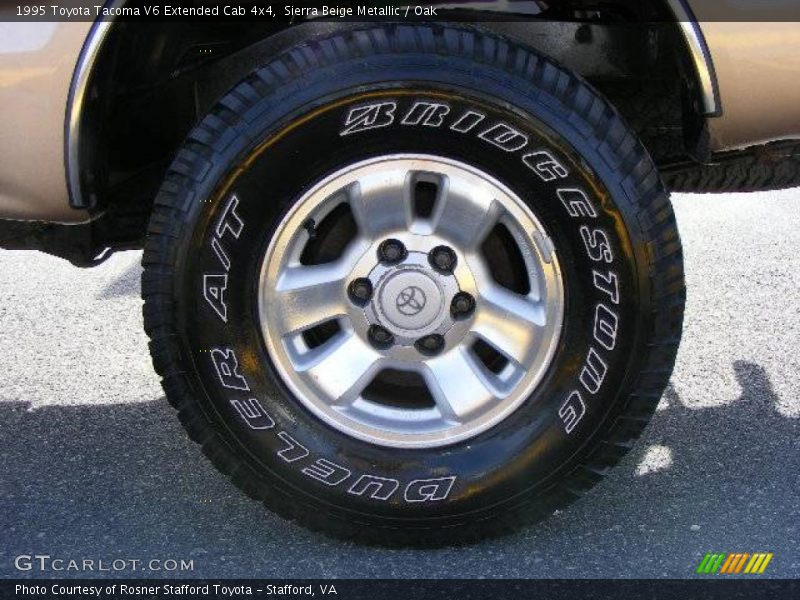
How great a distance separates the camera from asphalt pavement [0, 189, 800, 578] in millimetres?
2895

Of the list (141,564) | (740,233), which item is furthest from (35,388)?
(740,233)

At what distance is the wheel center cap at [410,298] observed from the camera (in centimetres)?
283

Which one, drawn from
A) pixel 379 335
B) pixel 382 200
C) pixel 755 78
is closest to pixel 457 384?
pixel 379 335

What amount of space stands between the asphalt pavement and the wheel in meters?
0.14

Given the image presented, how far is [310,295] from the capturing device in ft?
9.33

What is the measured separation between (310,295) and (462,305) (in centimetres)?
36

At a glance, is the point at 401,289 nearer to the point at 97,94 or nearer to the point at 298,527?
the point at 298,527

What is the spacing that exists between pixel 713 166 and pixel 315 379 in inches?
49.4

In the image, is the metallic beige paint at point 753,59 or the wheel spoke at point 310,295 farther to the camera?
the wheel spoke at point 310,295

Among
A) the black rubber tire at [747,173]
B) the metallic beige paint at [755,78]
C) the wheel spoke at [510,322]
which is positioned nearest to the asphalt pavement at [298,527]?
the wheel spoke at [510,322]

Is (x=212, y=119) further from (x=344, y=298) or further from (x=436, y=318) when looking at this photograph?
(x=436, y=318)

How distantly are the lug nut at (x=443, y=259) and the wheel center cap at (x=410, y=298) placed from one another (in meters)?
0.04

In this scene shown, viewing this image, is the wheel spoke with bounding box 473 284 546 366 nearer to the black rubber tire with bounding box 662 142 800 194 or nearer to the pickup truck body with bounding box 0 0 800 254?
the pickup truck body with bounding box 0 0 800 254

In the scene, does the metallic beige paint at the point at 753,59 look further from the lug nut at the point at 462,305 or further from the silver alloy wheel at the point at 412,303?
the lug nut at the point at 462,305
